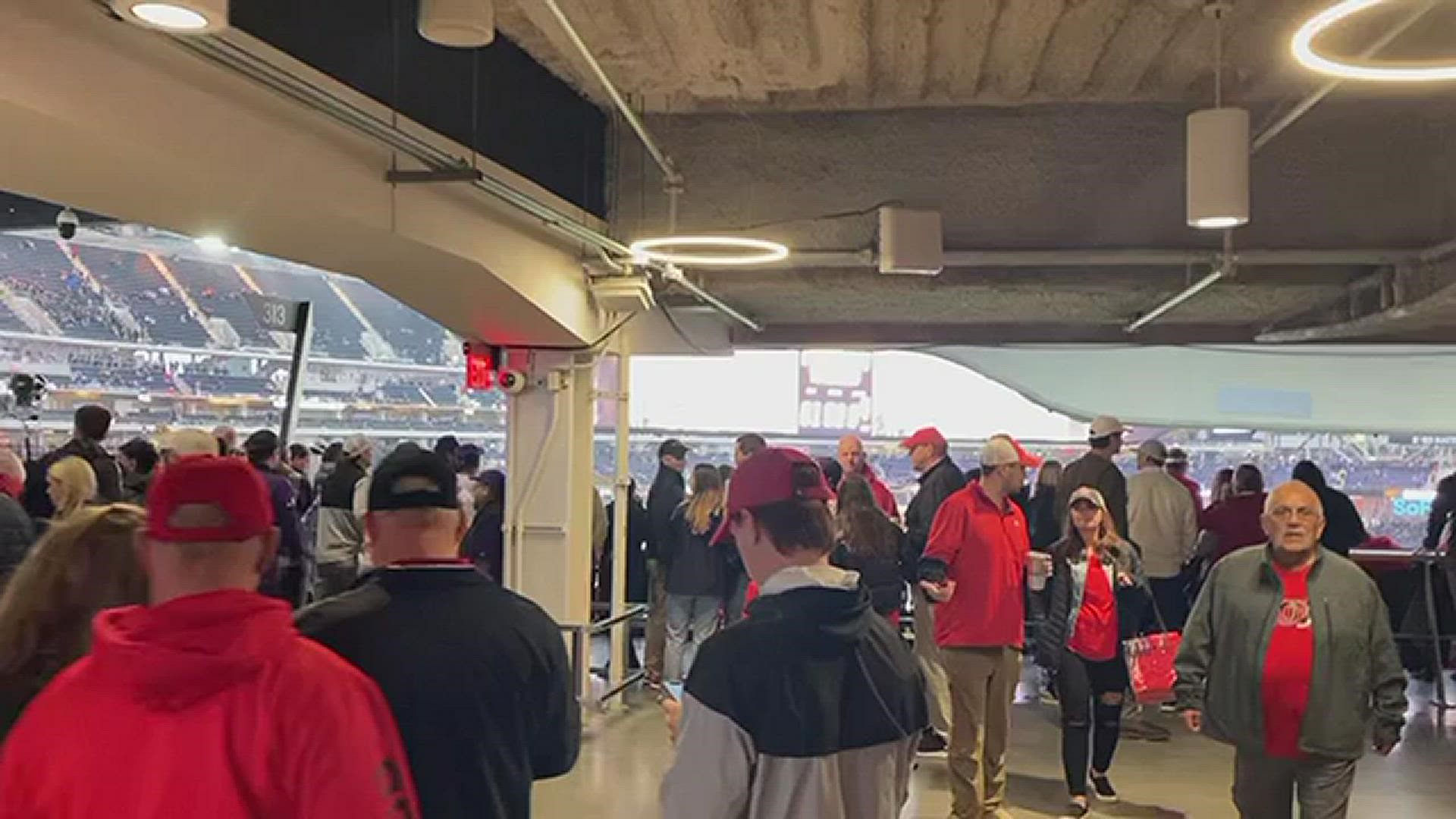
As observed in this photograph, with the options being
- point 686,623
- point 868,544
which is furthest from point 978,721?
point 686,623

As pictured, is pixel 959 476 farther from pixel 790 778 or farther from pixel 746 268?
pixel 790 778

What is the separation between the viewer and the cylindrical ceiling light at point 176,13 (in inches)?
102

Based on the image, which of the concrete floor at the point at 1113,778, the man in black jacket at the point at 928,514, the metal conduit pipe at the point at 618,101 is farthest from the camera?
the man in black jacket at the point at 928,514

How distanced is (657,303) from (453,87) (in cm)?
400

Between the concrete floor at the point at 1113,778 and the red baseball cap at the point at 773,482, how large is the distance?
3.56 metres

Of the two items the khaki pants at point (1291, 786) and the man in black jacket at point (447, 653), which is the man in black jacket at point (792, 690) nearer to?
the man in black jacket at point (447, 653)

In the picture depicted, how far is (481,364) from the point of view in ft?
24.6

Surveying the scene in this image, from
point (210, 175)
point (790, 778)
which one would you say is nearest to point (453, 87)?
point (210, 175)

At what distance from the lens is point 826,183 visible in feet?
24.8

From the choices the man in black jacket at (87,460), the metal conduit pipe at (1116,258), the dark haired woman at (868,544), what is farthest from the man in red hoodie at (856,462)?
the man in black jacket at (87,460)

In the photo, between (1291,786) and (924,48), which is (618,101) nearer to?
(924,48)

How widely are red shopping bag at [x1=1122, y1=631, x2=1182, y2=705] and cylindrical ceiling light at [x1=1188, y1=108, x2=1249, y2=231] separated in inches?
70.8

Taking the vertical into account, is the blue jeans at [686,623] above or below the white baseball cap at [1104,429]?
below

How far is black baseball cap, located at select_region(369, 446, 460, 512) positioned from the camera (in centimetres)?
243
